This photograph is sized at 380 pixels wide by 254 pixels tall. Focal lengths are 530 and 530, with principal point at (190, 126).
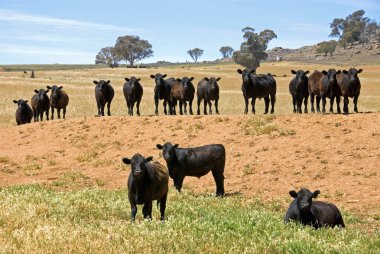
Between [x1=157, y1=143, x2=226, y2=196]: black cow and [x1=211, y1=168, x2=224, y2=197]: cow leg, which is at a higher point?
[x1=157, y1=143, x2=226, y2=196]: black cow

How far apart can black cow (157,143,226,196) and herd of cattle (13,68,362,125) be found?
31.9 ft

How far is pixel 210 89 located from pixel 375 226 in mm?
19412

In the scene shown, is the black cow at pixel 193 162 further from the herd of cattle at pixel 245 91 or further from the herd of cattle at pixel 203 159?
the herd of cattle at pixel 245 91

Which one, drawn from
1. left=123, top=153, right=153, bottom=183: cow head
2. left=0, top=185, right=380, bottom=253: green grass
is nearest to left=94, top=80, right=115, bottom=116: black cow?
left=0, top=185, right=380, bottom=253: green grass

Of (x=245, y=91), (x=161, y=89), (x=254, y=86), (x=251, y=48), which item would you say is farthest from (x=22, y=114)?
(x=251, y=48)

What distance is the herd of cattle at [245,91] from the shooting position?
2570 centimetres

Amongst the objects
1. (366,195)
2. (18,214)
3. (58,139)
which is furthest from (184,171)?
(58,139)

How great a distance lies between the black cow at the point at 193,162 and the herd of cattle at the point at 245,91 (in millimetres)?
9720

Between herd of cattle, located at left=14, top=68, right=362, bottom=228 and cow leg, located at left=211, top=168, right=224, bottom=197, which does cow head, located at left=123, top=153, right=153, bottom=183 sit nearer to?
herd of cattle, located at left=14, top=68, right=362, bottom=228

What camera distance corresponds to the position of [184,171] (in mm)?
16641

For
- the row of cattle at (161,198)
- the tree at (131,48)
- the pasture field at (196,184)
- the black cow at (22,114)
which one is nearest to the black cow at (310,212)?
the row of cattle at (161,198)

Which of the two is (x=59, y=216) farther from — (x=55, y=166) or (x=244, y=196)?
(x=55, y=166)

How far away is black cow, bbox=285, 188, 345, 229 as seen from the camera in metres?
11.2

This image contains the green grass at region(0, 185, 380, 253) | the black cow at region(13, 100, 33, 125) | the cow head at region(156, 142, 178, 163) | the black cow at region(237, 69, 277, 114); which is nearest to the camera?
the green grass at region(0, 185, 380, 253)
